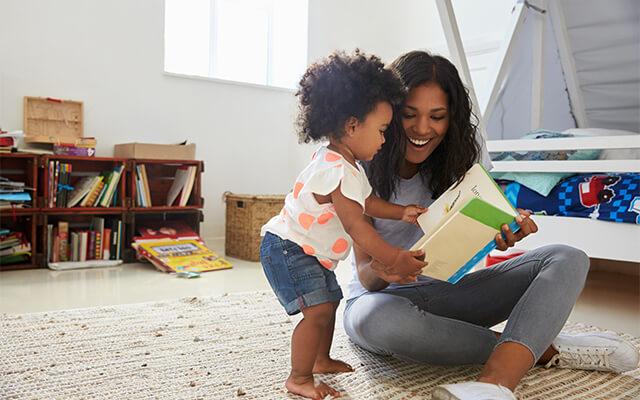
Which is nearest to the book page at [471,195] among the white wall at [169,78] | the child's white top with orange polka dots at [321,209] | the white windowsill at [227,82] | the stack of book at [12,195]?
the child's white top with orange polka dots at [321,209]

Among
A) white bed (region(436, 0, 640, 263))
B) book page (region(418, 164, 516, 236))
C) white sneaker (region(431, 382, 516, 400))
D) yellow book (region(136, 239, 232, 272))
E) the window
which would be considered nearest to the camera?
white sneaker (region(431, 382, 516, 400))

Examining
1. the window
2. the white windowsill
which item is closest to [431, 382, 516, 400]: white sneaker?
the white windowsill

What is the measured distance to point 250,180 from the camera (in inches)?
138

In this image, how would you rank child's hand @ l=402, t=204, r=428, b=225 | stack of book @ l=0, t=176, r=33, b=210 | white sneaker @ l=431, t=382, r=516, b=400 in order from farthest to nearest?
stack of book @ l=0, t=176, r=33, b=210, child's hand @ l=402, t=204, r=428, b=225, white sneaker @ l=431, t=382, r=516, b=400

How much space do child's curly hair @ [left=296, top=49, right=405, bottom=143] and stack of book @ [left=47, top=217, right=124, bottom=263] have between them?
1.85m

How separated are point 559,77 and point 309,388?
1.95 metres

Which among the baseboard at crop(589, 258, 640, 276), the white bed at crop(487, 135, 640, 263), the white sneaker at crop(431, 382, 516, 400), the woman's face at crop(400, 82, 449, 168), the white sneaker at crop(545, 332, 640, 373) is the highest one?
the woman's face at crop(400, 82, 449, 168)

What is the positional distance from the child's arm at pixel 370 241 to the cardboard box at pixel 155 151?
198cm

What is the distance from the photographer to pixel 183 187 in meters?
2.86

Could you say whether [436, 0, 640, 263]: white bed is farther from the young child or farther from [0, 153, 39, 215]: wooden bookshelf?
[0, 153, 39, 215]: wooden bookshelf

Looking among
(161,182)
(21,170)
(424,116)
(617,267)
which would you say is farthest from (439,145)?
(21,170)

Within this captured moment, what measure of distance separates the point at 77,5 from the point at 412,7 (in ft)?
5.76

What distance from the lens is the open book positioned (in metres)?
0.91

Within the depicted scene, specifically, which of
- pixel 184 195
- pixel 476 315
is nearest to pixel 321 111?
pixel 476 315
